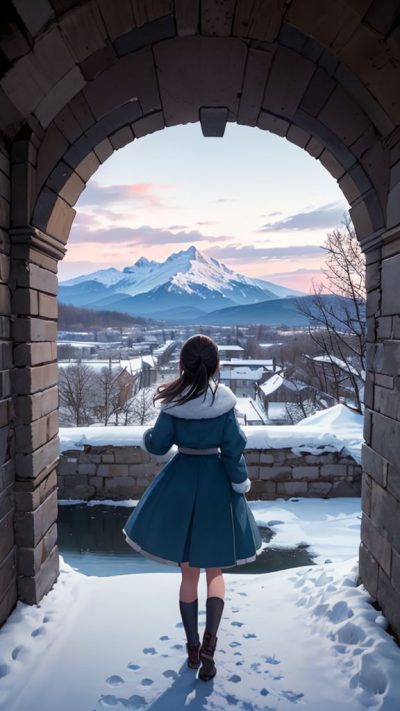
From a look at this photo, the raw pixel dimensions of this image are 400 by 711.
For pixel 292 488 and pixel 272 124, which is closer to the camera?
pixel 272 124

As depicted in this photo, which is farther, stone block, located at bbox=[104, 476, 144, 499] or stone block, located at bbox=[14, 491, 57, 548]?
stone block, located at bbox=[104, 476, 144, 499]

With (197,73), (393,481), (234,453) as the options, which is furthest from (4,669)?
(197,73)

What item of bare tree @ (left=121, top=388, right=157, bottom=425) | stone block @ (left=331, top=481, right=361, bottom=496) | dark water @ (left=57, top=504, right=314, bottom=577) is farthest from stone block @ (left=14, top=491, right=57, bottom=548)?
bare tree @ (left=121, top=388, right=157, bottom=425)

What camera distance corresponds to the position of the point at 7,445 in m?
2.86

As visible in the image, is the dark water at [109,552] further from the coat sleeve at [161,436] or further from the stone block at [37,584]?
the coat sleeve at [161,436]

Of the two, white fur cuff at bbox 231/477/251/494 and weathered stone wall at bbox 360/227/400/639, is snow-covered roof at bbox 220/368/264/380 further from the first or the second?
white fur cuff at bbox 231/477/251/494

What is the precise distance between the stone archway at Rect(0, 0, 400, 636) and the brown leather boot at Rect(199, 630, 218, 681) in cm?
111

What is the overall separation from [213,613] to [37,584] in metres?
1.37

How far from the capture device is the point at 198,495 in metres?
2.51

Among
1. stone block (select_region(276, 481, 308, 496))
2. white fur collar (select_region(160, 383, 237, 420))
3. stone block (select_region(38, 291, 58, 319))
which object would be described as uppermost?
stone block (select_region(38, 291, 58, 319))

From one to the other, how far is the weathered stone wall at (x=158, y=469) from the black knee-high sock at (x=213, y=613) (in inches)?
171

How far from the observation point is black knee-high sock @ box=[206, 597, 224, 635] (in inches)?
95.5

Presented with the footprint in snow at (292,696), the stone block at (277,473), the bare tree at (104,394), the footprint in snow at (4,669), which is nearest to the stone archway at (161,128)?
the footprint in snow at (4,669)

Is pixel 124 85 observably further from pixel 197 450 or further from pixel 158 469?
pixel 158 469
